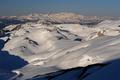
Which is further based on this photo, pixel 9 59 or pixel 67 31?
pixel 67 31

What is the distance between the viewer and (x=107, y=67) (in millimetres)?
12320

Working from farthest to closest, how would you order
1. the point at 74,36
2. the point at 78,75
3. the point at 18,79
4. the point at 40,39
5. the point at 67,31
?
the point at 67,31, the point at 74,36, the point at 40,39, the point at 18,79, the point at 78,75

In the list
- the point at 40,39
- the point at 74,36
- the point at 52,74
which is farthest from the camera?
the point at 74,36

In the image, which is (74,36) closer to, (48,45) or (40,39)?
(40,39)

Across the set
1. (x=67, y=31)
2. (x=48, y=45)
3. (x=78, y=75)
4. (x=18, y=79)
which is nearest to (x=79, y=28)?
(x=67, y=31)

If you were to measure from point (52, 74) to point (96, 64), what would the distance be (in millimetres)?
1793

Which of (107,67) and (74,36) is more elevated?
(107,67)

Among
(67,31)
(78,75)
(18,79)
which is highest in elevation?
(78,75)

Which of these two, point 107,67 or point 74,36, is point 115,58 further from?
point 74,36

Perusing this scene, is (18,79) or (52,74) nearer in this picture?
(52,74)

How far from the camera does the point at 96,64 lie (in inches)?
518

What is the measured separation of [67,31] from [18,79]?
28154 mm

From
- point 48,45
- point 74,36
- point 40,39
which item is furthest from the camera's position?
point 74,36

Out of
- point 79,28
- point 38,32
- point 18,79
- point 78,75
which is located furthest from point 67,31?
point 78,75
